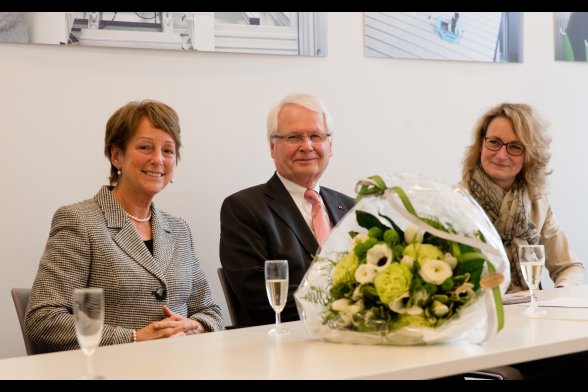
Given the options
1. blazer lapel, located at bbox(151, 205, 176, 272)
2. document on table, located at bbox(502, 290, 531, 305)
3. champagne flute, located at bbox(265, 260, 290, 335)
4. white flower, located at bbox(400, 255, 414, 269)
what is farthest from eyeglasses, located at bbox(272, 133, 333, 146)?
white flower, located at bbox(400, 255, 414, 269)

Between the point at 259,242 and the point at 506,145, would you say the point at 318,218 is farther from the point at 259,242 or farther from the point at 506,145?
the point at 506,145

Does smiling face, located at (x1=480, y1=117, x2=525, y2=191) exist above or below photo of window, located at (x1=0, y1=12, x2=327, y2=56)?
below

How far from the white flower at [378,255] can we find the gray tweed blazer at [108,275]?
3.47ft

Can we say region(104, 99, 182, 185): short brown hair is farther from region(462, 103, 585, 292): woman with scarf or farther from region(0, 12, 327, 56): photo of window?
region(462, 103, 585, 292): woman with scarf

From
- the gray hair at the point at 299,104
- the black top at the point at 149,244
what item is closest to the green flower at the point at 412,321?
the black top at the point at 149,244

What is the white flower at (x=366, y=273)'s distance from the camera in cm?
212

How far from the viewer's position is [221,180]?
4.13m

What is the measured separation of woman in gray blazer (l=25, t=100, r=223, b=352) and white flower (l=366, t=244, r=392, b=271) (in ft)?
3.27

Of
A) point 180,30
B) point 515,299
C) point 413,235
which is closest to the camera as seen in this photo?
point 413,235

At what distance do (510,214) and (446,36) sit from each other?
1293mm

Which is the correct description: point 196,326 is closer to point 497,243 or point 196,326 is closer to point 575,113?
point 497,243

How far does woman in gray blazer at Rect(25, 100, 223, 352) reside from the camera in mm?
2902

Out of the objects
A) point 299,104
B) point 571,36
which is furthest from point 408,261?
point 571,36

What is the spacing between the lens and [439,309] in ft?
→ 6.75
